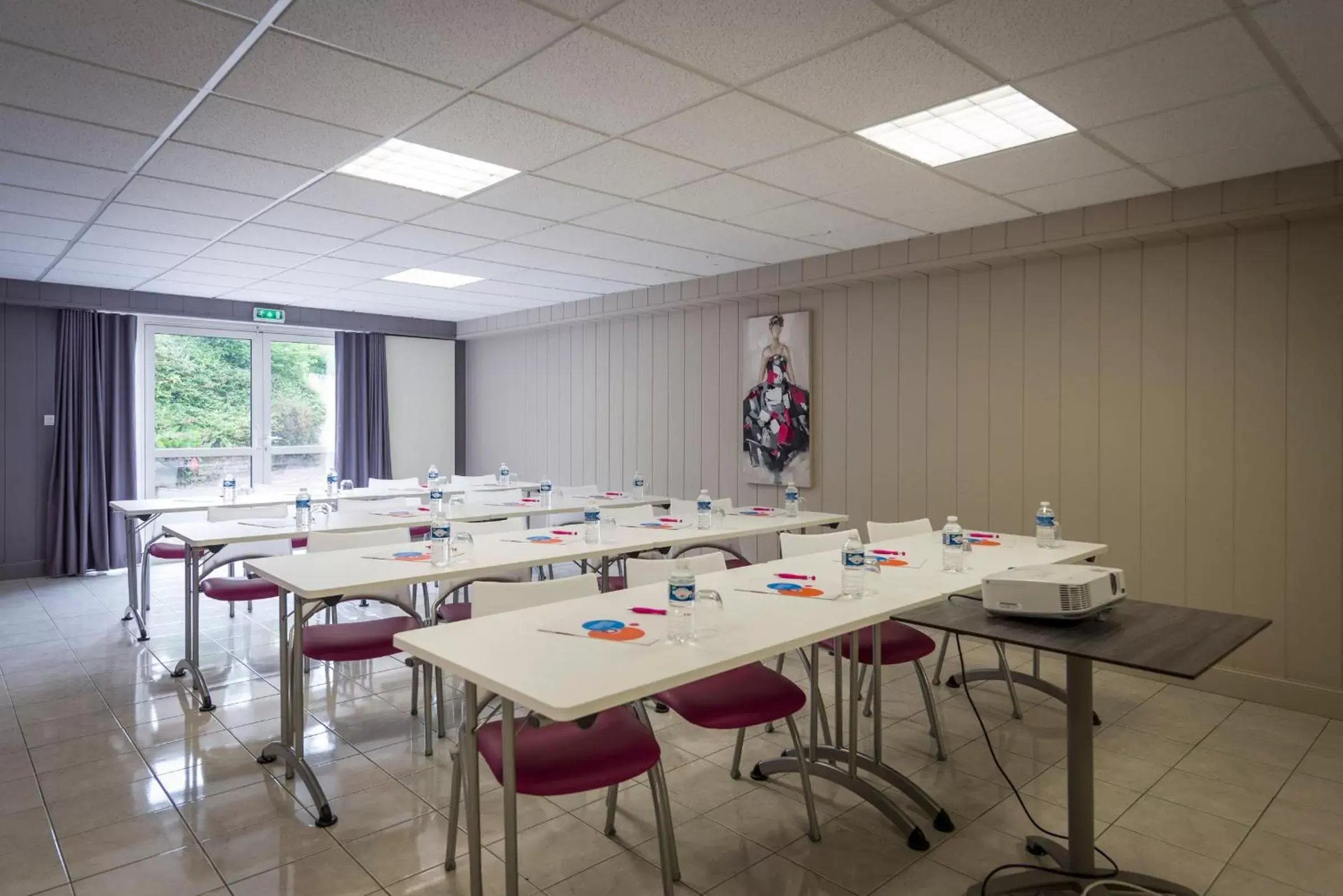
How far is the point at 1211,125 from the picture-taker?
338 centimetres

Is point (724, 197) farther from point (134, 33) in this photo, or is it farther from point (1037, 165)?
point (134, 33)

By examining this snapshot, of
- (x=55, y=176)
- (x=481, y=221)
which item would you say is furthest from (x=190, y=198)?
(x=481, y=221)

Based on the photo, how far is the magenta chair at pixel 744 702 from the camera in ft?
8.31

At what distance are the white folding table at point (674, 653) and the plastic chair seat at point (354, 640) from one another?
3.33 ft

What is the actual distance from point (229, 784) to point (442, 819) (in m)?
0.98

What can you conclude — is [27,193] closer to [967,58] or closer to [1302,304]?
[967,58]

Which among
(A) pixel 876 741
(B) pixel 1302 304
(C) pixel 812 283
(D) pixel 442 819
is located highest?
(C) pixel 812 283

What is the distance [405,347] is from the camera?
993 centimetres

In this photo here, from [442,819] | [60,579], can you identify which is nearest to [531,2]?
[442,819]

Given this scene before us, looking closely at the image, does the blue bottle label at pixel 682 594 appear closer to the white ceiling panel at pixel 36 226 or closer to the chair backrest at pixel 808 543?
the chair backrest at pixel 808 543

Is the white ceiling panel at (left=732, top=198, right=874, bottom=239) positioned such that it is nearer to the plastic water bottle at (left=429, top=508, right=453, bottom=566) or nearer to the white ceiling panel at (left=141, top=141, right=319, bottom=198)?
the white ceiling panel at (left=141, top=141, right=319, bottom=198)

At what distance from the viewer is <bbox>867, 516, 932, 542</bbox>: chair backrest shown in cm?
446

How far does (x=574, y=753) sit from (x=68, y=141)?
11.9 ft

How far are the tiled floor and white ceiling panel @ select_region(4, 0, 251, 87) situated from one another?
9.02 feet
